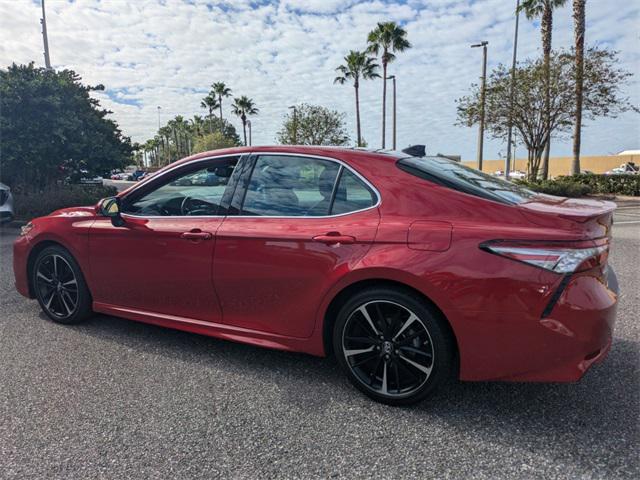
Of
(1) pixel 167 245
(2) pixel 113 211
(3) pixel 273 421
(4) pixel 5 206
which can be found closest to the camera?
(3) pixel 273 421

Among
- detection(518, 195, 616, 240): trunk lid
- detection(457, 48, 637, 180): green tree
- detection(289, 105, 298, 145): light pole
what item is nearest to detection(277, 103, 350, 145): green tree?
detection(289, 105, 298, 145): light pole

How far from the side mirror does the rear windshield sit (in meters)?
2.25

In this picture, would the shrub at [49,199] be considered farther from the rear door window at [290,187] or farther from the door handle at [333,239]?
the door handle at [333,239]

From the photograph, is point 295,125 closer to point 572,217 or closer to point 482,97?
point 482,97

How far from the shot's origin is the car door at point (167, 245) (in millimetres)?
3242

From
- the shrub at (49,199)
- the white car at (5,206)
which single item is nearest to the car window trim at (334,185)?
the white car at (5,206)

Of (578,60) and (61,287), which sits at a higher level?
(578,60)

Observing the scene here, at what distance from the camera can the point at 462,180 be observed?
2812 millimetres

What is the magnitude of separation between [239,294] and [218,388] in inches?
24.3

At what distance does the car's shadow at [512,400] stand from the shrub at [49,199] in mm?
10146

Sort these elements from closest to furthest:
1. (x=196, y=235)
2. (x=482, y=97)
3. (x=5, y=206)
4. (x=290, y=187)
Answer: (x=290, y=187)
(x=196, y=235)
(x=5, y=206)
(x=482, y=97)

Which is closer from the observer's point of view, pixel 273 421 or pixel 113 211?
pixel 273 421

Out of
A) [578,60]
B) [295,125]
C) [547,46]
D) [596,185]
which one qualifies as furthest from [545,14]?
[295,125]

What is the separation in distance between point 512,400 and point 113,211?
317 cm
